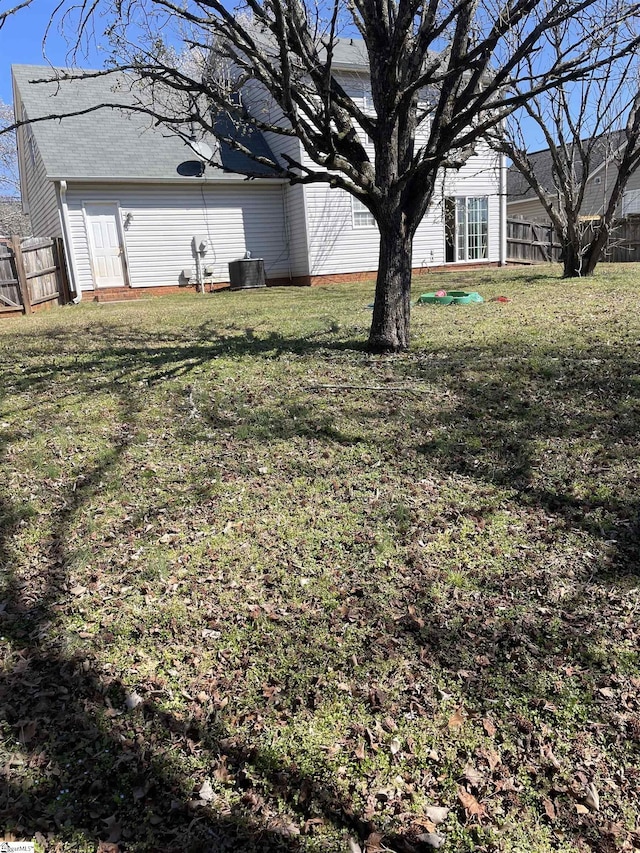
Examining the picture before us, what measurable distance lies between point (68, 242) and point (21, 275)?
8.06 ft

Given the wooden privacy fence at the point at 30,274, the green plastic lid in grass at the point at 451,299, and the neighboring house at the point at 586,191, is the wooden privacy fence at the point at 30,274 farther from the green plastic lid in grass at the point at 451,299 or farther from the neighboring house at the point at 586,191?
the neighboring house at the point at 586,191

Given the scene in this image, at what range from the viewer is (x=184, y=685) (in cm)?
231

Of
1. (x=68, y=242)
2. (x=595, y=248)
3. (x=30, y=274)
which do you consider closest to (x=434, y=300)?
(x=595, y=248)

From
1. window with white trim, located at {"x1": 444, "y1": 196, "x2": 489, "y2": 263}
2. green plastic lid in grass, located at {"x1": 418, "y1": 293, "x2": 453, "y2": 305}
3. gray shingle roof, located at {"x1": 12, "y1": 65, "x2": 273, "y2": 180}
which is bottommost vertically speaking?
green plastic lid in grass, located at {"x1": 418, "y1": 293, "x2": 453, "y2": 305}

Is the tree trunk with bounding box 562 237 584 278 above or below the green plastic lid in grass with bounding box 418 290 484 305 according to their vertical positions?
above

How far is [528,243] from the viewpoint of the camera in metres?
19.7

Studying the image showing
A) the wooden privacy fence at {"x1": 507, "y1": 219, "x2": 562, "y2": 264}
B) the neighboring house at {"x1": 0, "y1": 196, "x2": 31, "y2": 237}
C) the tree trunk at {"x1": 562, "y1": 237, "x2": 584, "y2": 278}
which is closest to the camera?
the tree trunk at {"x1": 562, "y1": 237, "x2": 584, "y2": 278}

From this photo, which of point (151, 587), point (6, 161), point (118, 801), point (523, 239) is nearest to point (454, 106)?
Result: point (151, 587)

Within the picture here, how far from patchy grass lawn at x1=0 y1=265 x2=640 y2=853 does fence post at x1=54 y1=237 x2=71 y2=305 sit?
881 cm

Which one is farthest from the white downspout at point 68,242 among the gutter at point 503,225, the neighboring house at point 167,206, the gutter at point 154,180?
the gutter at point 503,225

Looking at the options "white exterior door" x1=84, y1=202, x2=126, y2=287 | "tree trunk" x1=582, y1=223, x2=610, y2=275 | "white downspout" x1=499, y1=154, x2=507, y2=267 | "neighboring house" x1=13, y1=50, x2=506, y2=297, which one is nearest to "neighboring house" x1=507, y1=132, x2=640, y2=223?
"white downspout" x1=499, y1=154, x2=507, y2=267

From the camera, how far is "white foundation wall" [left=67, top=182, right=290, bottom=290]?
13.7 meters

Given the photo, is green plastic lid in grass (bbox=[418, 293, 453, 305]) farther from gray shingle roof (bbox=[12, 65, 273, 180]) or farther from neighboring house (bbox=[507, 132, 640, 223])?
neighboring house (bbox=[507, 132, 640, 223])

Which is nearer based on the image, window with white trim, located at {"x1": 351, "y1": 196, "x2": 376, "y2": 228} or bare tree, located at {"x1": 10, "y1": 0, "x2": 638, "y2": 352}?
bare tree, located at {"x1": 10, "y1": 0, "x2": 638, "y2": 352}
